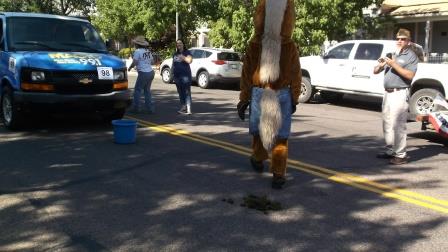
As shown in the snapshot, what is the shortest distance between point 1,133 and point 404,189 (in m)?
6.43

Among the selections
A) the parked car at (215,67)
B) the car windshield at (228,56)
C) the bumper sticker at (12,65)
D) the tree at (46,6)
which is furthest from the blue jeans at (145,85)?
the tree at (46,6)

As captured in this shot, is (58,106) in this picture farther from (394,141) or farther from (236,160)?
(394,141)

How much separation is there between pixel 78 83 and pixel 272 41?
4.09 meters

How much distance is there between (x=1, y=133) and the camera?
8.95 m

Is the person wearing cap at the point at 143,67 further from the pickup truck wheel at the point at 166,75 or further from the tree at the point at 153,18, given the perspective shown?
the tree at the point at 153,18

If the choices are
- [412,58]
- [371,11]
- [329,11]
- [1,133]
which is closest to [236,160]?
[412,58]

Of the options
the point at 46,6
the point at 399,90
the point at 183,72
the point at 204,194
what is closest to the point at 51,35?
the point at 183,72

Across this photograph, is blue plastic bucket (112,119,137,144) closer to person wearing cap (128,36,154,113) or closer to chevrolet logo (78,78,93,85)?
chevrolet logo (78,78,93,85)

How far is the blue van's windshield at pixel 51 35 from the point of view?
9.20m

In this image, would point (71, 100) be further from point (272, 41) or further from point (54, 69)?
point (272, 41)

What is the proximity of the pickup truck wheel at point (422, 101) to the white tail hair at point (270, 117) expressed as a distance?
7.81 meters

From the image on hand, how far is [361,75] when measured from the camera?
1392 centimetres

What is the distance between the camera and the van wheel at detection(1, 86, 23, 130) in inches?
347

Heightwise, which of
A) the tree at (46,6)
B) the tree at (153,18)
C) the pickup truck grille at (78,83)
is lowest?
the pickup truck grille at (78,83)
